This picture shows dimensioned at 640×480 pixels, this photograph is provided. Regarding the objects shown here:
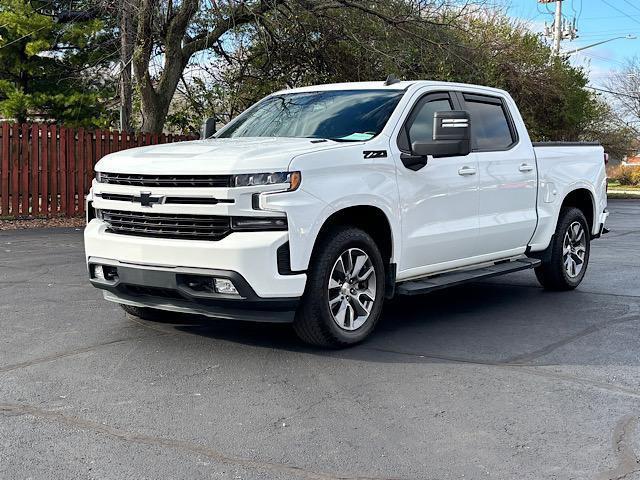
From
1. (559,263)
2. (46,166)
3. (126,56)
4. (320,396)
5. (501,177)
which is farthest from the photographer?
(126,56)

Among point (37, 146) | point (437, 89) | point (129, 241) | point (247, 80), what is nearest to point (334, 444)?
point (129, 241)

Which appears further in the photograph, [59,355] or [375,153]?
[375,153]

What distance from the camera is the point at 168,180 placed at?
220 inches

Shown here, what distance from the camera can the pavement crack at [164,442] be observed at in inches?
147

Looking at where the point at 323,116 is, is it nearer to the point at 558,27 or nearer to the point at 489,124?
the point at 489,124

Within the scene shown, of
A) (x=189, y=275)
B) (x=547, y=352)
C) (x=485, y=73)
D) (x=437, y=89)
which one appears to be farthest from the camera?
(x=485, y=73)

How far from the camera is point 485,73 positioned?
22.0 metres

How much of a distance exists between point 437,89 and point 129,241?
3016 mm

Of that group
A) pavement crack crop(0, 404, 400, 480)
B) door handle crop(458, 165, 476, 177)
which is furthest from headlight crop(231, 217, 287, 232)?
door handle crop(458, 165, 476, 177)

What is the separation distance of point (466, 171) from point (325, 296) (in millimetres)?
1998

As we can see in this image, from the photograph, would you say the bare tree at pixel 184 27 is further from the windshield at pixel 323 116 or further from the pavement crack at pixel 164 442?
the pavement crack at pixel 164 442

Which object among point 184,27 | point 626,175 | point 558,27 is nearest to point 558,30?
point 558,27

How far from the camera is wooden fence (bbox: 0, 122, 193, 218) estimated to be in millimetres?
15445

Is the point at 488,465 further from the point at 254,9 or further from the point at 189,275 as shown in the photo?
the point at 254,9
